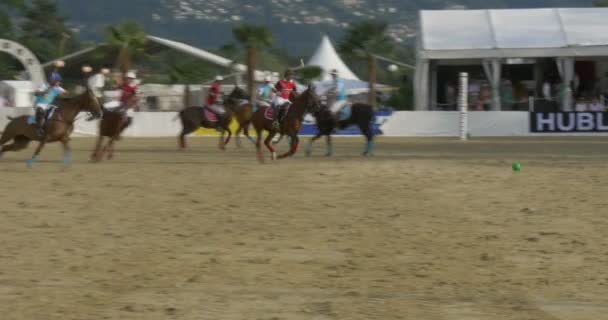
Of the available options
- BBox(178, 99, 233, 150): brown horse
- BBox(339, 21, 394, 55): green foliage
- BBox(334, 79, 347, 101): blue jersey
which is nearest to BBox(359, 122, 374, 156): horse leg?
BBox(334, 79, 347, 101): blue jersey

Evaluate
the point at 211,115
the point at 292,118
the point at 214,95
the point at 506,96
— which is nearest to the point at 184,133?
the point at 211,115

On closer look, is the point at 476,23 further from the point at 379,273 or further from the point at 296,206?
the point at 379,273

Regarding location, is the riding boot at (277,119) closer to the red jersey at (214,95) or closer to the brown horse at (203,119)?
the brown horse at (203,119)

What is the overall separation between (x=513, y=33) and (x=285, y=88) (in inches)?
711

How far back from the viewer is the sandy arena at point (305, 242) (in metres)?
9.02

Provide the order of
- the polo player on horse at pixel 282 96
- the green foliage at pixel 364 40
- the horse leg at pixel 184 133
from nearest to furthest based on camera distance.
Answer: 1. the polo player on horse at pixel 282 96
2. the horse leg at pixel 184 133
3. the green foliage at pixel 364 40

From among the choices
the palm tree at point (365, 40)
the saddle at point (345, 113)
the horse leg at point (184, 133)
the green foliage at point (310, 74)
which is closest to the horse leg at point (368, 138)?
the saddle at point (345, 113)

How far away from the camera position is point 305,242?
1192 cm

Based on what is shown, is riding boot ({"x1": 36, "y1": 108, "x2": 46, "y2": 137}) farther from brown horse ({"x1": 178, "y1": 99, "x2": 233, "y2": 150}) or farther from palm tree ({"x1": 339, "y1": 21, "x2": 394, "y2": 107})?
palm tree ({"x1": 339, "y1": 21, "x2": 394, "y2": 107})

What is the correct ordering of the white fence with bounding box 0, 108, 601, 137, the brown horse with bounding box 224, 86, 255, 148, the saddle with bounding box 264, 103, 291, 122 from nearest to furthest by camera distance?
the saddle with bounding box 264, 103, 291, 122 → the brown horse with bounding box 224, 86, 255, 148 → the white fence with bounding box 0, 108, 601, 137

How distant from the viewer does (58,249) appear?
37.5 ft

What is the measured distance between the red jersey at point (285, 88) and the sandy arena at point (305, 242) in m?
2.98

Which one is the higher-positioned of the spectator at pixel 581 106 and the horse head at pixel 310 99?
the horse head at pixel 310 99

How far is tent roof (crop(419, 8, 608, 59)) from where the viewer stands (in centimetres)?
3825
